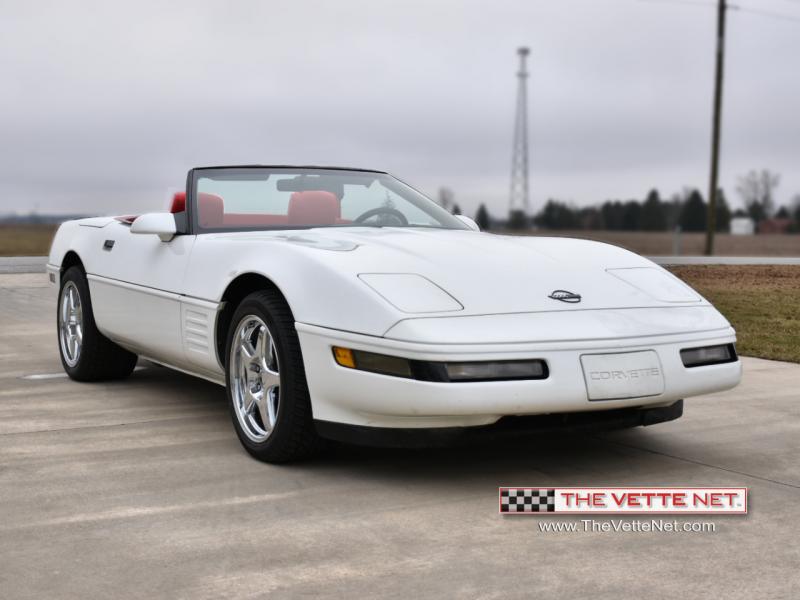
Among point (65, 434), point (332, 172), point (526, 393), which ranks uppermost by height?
point (332, 172)

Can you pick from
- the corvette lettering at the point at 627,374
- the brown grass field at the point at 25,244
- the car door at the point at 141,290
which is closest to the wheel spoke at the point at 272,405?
the car door at the point at 141,290

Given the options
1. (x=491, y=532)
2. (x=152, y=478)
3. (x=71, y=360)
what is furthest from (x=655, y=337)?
(x=71, y=360)

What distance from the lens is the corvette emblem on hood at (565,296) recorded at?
13.0 ft

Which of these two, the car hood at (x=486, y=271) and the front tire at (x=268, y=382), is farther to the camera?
the front tire at (x=268, y=382)

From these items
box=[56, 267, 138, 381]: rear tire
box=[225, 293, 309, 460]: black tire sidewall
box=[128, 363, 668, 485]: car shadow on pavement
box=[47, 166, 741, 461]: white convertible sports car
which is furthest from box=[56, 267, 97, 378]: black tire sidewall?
box=[225, 293, 309, 460]: black tire sidewall

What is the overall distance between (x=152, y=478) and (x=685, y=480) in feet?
6.69

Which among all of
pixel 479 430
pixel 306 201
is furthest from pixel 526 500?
pixel 306 201

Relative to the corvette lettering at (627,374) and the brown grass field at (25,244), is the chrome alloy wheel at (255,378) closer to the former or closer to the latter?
the corvette lettering at (627,374)

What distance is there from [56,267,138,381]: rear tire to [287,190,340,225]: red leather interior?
1.54 m

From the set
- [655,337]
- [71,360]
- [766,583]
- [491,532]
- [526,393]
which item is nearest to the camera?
[766,583]

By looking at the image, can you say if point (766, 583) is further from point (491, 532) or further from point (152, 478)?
point (152, 478)

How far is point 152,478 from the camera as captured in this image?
13.0 ft

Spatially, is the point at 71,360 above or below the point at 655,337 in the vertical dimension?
below

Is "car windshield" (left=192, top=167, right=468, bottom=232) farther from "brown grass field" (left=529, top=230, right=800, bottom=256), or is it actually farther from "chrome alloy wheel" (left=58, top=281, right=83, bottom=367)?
"brown grass field" (left=529, top=230, right=800, bottom=256)
